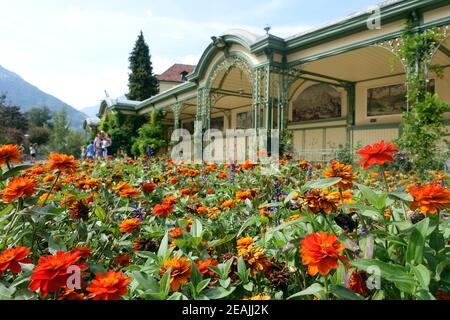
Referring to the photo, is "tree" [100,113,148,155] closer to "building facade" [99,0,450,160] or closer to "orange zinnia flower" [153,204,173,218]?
"building facade" [99,0,450,160]

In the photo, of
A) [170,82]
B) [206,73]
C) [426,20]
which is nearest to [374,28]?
[426,20]

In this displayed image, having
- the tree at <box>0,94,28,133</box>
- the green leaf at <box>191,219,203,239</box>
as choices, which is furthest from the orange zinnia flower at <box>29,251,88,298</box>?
the tree at <box>0,94,28,133</box>

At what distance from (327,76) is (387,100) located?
2.50 m

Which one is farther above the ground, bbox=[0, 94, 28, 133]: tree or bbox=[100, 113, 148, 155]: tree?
bbox=[0, 94, 28, 133]: tree

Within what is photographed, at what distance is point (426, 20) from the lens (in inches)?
281

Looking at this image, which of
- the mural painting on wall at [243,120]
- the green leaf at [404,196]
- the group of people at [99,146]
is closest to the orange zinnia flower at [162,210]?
the green leaf at [404,196]

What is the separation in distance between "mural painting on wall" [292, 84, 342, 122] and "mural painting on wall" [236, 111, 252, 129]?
154 inches

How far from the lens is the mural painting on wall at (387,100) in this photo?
12094 mm

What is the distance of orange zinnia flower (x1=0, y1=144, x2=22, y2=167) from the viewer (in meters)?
1.49

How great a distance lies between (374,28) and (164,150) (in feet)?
58.6

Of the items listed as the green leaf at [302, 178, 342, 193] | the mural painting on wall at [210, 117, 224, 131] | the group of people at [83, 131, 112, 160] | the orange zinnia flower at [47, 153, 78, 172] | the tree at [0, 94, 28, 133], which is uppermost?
the tree at [0, 94, 28, 133]

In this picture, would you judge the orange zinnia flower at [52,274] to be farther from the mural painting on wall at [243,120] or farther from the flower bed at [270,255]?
the mural painting on wall at [243,120]

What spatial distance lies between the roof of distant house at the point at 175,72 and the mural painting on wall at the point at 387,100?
26.0 metres
